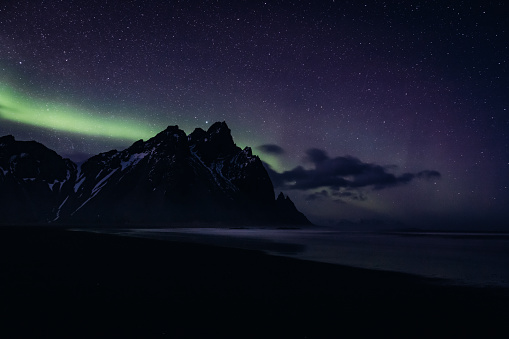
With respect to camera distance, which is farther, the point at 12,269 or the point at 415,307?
the point at 12,269

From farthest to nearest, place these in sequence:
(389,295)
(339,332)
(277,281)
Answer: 1. (277,281)
2. (389,295)
3. (339,332)

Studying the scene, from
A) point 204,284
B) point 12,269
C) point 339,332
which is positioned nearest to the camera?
point 339,332

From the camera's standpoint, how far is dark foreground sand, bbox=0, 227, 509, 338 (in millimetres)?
10031

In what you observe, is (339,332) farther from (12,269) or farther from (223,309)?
(12,269)

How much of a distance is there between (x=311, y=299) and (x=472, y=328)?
18.2 feet

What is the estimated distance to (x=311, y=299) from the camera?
1437 centimetres

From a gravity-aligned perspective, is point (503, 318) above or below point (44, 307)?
above

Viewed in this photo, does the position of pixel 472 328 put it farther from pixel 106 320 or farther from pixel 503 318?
pixel 106 320

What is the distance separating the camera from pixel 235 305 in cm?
1300

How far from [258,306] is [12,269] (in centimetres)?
1541

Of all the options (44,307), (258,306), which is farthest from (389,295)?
(44,307)

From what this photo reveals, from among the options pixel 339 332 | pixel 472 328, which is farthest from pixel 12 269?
pixel 472 328

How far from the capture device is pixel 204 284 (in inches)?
679

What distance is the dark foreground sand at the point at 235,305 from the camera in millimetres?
10031
